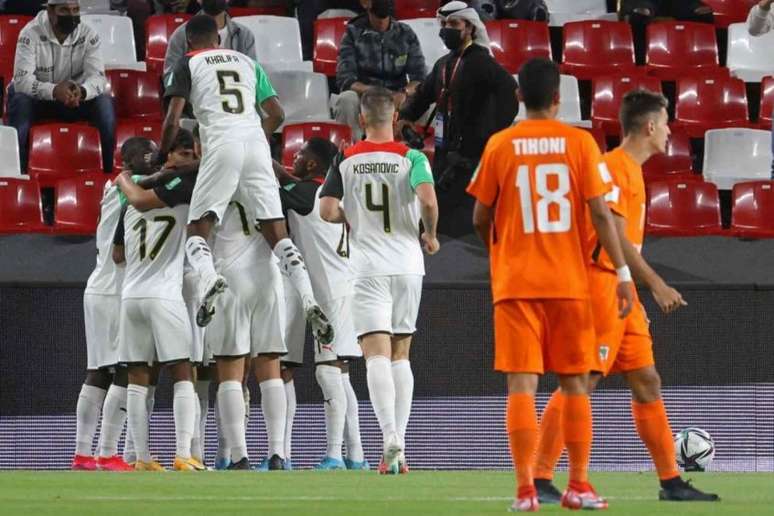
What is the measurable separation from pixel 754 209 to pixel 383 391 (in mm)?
4931

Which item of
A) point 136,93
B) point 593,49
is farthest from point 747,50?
point 136,93

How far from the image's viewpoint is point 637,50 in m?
17.0

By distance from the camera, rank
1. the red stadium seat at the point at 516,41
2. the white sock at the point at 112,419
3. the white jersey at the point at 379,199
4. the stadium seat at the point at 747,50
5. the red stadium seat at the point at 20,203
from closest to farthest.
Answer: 1. the white jersey at the point at 379,199
2. the white sock at the point at 112,419
3. the red stadium seat at the point at 20,203
4. the red stadium seat at the point at 516,41
5. the stadium seat at the point at 747,50

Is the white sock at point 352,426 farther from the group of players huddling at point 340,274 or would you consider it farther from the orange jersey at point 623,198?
the orange jersey at point 623,198

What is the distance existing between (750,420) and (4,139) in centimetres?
645

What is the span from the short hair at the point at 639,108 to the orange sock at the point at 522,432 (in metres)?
1.40

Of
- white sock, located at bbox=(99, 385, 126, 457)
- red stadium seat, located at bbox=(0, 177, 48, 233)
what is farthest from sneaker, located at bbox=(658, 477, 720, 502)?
red stadium seat, located at bbox=(0, 177, 48, 233)

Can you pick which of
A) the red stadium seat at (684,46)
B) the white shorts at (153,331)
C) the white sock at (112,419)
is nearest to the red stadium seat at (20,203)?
the white sock at (112,419)

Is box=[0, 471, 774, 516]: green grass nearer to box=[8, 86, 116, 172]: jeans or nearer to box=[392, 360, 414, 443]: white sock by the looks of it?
box=[392, 360, 414, 443]: white sock

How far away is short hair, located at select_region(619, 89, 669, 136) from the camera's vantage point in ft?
24.1

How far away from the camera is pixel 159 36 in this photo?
16266 mm

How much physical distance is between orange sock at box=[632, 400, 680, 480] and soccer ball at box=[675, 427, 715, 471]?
152 inches

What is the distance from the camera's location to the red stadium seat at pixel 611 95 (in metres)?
15.5

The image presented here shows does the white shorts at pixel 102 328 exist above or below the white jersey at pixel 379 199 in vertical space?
below
